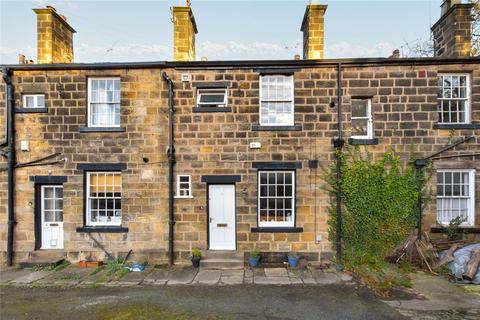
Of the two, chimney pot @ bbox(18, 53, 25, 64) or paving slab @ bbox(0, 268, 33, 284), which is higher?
chimney pot @ bbox(18, 53, 25, 64)

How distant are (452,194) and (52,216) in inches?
556

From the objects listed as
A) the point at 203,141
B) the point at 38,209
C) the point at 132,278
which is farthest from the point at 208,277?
the point at 38,209

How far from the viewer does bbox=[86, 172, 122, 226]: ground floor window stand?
988 centimetres

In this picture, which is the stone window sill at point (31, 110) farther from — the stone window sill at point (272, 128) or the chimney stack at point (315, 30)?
the chimney stack at point (315, 30)

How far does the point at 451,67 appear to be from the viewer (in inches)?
376

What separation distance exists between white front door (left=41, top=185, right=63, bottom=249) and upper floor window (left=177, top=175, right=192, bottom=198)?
4.29m

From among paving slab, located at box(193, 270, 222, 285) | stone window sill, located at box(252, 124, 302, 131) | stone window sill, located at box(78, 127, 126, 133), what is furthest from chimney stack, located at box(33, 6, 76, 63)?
paving slab, located at box(193, 270, 222, 285)

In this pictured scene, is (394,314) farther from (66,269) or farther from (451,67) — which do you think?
(66,269)

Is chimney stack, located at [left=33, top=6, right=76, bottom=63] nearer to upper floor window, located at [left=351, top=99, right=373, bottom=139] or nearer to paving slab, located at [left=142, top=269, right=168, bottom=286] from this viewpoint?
paving slab, located at [left=142, top=269, right=168, bottom=286]

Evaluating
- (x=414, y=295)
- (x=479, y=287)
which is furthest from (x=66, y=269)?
(x=479, y=287)

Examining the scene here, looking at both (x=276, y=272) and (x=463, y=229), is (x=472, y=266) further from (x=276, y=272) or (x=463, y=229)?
(x=276, y=272)

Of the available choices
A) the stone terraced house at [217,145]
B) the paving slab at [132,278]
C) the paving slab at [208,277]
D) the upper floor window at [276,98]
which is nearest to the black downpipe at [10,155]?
the stone terraced house at [217,145]

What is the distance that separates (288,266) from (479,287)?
5.19 metres

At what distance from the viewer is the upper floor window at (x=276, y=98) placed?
32.2 feet
